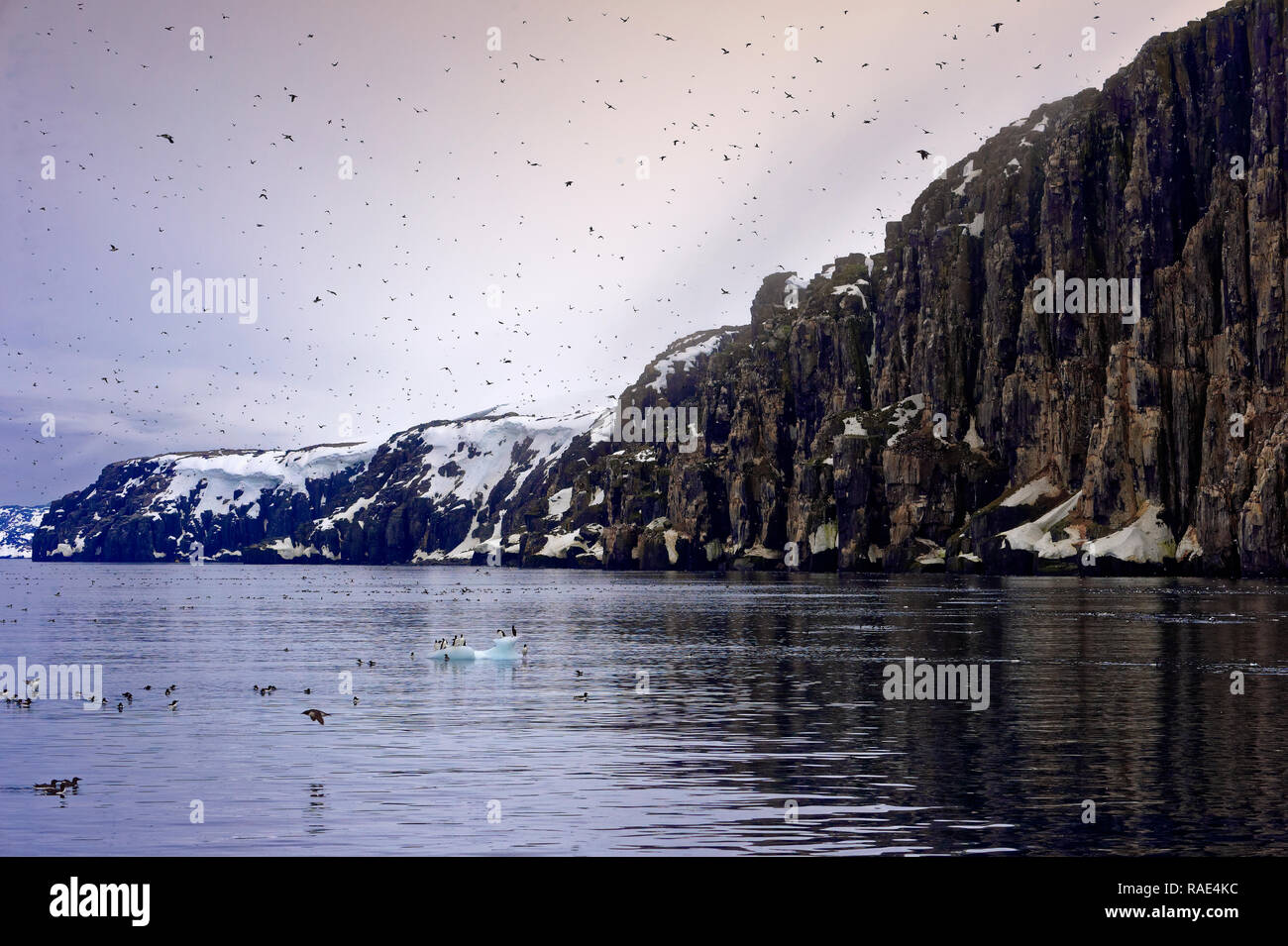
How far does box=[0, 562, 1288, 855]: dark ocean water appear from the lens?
31.9 meters

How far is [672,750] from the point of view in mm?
46156

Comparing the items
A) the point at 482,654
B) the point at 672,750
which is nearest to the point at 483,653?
the point at 482,654

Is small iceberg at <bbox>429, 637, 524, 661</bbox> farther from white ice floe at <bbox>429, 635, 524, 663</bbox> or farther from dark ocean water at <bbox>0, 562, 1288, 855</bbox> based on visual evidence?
dark ocean water at <bbox>0, 562, 1288, 855</bbox>

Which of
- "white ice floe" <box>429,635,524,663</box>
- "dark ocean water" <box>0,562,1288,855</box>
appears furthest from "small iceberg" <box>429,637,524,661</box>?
"dark ocean water" <box>0,562,1288,855</box>

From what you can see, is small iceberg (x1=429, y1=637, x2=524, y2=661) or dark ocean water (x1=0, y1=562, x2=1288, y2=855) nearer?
dark ocean water (x1=0, y1=562, x2=1288, y2=855)

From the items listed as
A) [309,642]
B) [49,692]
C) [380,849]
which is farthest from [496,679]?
[380,849]

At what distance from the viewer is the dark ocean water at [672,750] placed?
31.9m

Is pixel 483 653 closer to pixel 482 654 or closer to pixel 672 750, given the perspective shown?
pixel 482 654

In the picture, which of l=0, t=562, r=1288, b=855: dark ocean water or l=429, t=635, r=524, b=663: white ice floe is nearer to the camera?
l=0, t=562, r=1288, b=855: dark ocean water

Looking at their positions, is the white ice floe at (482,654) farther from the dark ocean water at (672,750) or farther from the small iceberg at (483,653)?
the dark ocean water at (672,750)

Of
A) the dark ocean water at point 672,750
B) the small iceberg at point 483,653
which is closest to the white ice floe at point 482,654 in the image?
the small iceberg at point 483,653

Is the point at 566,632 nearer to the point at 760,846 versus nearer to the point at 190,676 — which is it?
the point at 190,676
